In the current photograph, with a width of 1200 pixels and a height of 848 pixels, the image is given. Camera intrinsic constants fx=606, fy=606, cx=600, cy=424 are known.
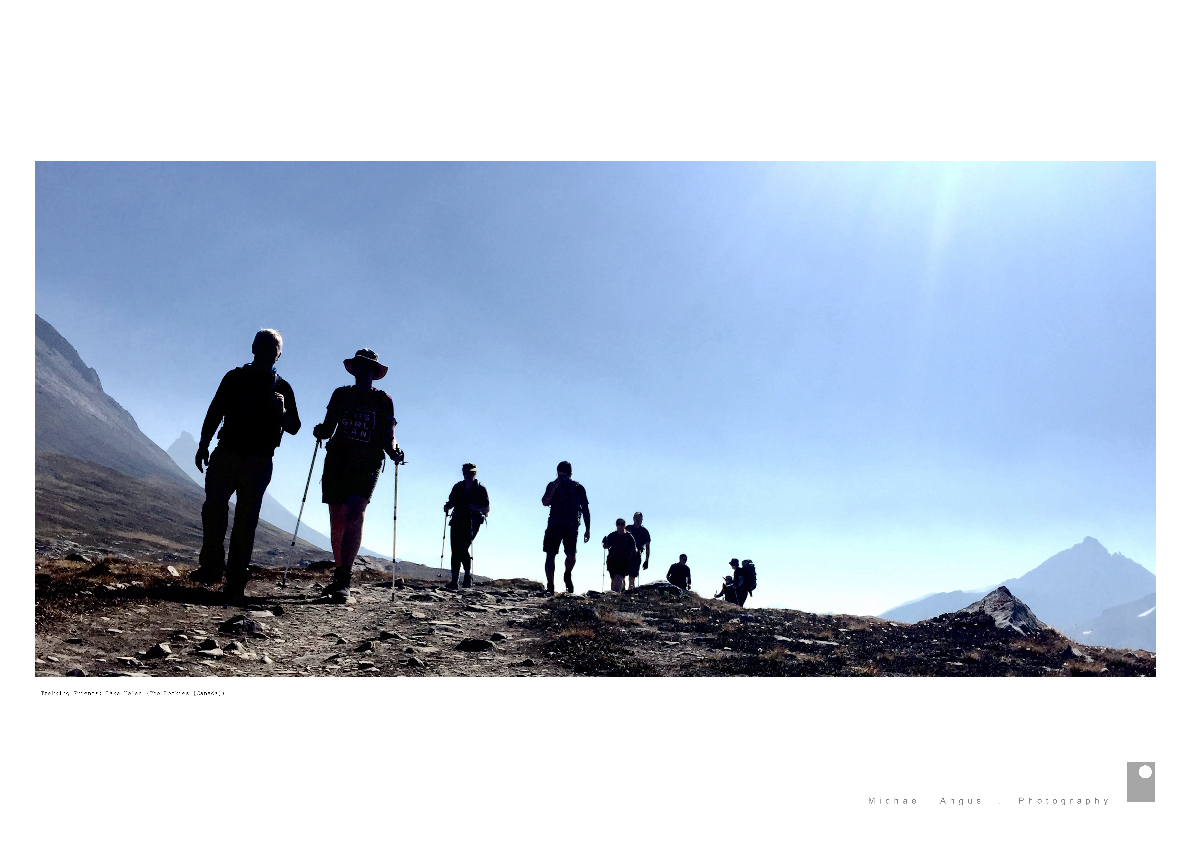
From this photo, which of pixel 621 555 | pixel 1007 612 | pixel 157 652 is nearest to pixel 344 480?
pixel 157 652

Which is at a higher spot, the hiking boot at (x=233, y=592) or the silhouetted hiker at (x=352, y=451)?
the silhouetted hiker at (x=352, y=451)

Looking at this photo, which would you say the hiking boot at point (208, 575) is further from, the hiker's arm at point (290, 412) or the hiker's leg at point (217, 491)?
the hiker's arm at point (290, 412)

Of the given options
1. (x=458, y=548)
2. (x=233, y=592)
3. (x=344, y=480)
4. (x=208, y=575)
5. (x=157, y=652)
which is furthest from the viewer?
(x=458, y=548)

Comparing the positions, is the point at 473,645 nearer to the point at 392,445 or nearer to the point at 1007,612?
the point at 392,445

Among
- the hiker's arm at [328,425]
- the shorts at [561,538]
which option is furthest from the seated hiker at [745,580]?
the hiker's arm at [328,425]

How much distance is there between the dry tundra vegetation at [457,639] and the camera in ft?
19.9

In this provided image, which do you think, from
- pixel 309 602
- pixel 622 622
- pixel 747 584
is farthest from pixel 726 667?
pixel 747 584

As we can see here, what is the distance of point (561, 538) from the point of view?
14.8 metres

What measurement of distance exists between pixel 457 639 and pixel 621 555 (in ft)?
34.2

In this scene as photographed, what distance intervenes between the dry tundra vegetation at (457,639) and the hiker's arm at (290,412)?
2421mm

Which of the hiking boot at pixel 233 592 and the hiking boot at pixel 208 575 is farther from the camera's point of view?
the hiking boot at pixel 208 575
